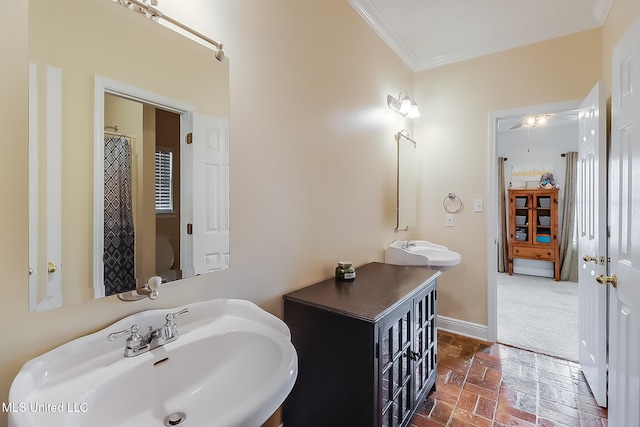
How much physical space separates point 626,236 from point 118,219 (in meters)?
1.99

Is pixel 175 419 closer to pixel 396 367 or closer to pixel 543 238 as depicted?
pixel 396 367

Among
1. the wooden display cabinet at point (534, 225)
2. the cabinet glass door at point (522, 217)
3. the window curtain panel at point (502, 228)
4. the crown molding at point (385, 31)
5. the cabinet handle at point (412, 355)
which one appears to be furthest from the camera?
the window curtain panel at point (502, 228)

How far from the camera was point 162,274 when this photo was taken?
108 centimetres

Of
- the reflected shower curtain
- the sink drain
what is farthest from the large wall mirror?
the sink drain

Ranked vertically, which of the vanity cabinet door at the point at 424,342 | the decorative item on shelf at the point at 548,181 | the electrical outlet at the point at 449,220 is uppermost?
the decorative item on shelf at the point at 548,181

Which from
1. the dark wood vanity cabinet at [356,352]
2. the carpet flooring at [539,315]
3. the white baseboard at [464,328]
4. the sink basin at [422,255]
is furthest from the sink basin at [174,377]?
the carpet flooring at [539,315]

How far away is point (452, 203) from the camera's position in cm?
287

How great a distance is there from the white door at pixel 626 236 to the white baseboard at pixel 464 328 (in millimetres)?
1292

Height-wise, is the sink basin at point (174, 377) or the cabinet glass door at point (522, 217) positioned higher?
the cabinet glass door at point (522, 217)

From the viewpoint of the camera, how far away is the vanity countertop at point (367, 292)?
4.35 ft

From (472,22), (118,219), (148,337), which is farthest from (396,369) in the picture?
(472,22)

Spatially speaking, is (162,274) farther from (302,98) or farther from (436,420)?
(436,420)

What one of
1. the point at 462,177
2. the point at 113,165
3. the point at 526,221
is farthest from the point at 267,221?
the point at 526,221

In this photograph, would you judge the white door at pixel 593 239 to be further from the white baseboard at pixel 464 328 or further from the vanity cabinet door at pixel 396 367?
the vanity cabinet door at pixel 396 367
